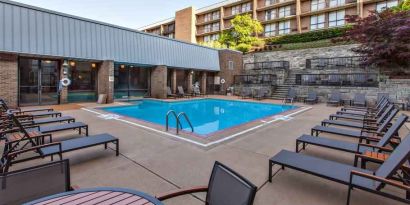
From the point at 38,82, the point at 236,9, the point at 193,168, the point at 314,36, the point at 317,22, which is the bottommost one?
the point at 193,168

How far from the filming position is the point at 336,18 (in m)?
29.7

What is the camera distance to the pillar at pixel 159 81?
57.6 feet

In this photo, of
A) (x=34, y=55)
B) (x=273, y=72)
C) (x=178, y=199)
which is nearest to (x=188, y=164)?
(x=178, y=199)

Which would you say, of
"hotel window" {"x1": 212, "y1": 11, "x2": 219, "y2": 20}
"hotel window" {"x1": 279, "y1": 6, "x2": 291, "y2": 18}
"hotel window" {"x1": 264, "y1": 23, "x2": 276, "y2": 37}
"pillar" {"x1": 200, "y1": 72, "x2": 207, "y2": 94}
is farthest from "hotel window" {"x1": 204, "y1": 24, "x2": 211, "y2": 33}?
"pillar" {"x1": 200, "y1": 72, "x2": 207, "y2": 94}

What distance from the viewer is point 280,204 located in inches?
115

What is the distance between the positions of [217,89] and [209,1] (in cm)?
2955

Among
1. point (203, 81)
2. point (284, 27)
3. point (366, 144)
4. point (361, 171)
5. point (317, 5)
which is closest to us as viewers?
point (361, 171)

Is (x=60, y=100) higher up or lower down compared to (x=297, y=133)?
higher up

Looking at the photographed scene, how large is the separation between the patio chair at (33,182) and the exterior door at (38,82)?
12864mm

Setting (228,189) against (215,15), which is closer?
(228,189)

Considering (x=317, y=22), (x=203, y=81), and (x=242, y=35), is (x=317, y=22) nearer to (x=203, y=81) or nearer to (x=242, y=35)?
(x=242, y=35)

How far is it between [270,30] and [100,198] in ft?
122

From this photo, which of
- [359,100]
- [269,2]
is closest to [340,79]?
[359,100]

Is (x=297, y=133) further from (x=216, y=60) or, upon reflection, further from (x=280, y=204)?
(x=216, y=60)
